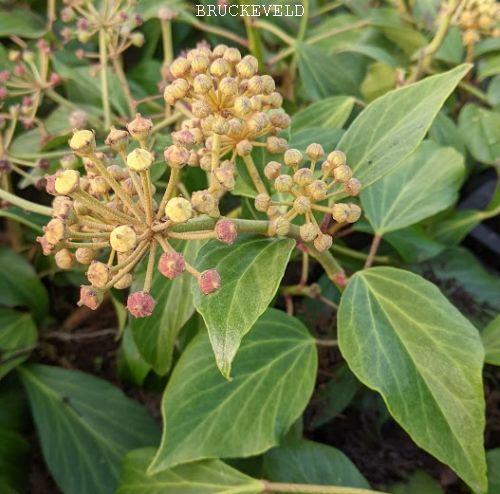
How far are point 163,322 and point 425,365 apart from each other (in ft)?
1.11

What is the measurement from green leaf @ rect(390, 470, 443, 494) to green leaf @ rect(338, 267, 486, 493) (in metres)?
0.26

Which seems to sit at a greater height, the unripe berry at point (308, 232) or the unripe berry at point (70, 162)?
the unripe berry at point (308, 232)

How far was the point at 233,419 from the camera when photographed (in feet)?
2.46

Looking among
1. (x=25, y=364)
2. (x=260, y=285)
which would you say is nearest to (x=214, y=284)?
(x=260, y=285)

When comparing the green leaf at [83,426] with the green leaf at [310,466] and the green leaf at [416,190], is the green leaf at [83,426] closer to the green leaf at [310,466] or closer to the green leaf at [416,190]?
the green leaf at [310,466]

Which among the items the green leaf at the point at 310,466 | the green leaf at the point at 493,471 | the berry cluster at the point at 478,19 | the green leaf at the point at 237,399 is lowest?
the green leaf at the point at 310,466

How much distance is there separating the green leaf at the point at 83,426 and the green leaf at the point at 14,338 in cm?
4

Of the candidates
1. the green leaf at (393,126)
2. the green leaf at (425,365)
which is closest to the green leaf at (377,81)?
the green leaf at (393,126)

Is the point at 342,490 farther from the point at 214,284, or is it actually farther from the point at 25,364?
the point at 25,364

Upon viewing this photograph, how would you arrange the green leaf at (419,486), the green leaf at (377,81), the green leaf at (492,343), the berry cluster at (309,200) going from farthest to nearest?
1. the green leaf at (377,81)
2. the green leaf at (419,486)
3. the green leaf at (492,343)
4. the berry cluster at (309,200)

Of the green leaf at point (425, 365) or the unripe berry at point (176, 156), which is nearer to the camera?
the unripe berry at point (176, 156)

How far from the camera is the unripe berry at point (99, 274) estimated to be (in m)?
0.49

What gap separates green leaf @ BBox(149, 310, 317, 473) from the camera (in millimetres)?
734

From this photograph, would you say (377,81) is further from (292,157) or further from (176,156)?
(176,156)
